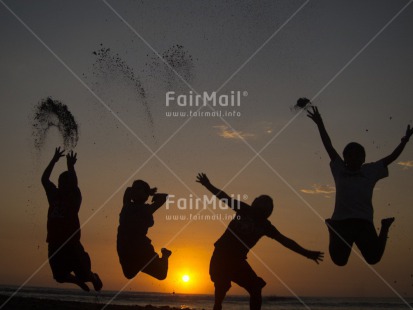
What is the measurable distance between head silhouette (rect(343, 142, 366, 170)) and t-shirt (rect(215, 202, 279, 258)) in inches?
84.5

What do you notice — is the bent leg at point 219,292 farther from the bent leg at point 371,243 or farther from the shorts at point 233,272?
the bent leg at point 371,243

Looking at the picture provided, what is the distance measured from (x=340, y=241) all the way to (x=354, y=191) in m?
0.97

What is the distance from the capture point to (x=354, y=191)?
10172 mm

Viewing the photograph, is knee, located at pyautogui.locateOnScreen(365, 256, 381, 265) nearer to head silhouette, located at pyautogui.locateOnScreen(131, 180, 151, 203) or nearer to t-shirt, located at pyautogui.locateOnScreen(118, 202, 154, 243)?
t-shirt, located at pyautogui.locateOnScreen(118, 202, 154, 243)

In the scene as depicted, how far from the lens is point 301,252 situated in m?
9.08

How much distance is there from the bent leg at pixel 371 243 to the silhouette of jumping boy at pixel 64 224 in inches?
214

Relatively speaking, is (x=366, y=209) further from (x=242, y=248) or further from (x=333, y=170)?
(x=242, y=248)

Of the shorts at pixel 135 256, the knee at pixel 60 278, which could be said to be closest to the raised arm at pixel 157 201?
the shorts at pixel 135 256

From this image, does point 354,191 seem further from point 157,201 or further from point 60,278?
point 60,278

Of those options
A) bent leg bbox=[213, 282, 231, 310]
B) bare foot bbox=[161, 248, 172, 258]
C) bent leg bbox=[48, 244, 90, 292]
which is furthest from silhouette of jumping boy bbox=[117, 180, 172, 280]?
bent leg bbox=[213, 282, 231, 310]

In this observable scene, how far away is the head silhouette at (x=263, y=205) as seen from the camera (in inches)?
370

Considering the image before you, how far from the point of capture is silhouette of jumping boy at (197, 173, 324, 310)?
9.33m

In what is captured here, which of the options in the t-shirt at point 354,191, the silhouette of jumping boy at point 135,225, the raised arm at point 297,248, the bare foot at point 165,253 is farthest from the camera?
the bare foot at point 165,253

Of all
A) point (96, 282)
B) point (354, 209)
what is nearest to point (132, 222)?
point (96, 282)
